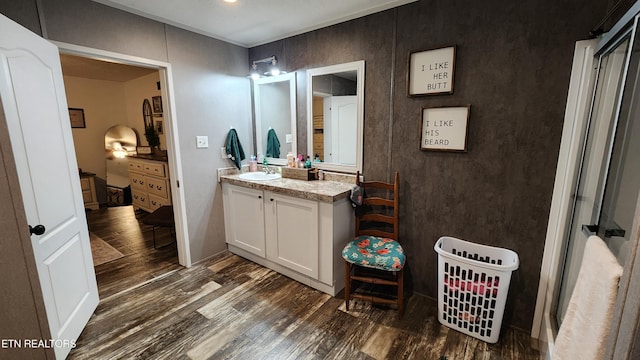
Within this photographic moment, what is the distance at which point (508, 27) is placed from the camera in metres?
1.68

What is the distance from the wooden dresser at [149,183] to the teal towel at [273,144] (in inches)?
70.3

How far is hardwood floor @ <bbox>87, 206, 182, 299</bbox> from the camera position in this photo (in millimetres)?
2561

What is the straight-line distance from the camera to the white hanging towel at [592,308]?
854mm

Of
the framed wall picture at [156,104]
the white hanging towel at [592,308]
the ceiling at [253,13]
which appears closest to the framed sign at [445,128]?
the ceiling at [253,13]

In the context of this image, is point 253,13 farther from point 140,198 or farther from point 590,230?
point 140,198

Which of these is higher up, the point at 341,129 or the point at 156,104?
the point at 156,104

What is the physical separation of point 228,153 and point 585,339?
115 inches

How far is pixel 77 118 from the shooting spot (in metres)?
4.91

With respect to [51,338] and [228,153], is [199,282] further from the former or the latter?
[228,153]

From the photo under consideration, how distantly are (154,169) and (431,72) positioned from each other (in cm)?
401

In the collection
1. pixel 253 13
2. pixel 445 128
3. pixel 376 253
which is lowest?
pixel 376 253

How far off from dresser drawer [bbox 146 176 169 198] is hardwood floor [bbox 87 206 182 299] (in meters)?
0.50

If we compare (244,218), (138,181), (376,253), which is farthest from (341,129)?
(138,181)

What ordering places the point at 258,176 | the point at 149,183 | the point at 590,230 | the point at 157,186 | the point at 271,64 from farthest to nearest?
the point at 149,183 → the point at 157,186 → the point at 258,176 → the point at 271,64 → the point at 590,230
